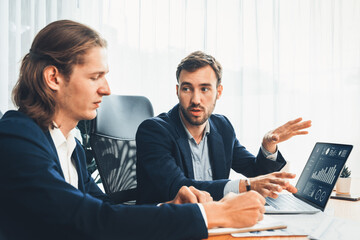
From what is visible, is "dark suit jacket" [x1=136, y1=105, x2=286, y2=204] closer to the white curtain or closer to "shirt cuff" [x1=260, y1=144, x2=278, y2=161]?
"shirt cuff" [x1=260, y1=144, x2=278, y2=161]

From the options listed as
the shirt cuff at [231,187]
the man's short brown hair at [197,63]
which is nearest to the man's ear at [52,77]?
the shirt cuff at [231,187]

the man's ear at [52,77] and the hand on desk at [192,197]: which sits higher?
the man's ear at [52,77]

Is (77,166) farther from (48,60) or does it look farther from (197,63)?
(197,63)

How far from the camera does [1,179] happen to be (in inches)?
29.0

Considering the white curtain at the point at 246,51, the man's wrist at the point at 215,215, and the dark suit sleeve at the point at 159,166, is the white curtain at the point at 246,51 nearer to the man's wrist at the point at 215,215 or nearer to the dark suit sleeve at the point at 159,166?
the dark suit sleeve at the point at 159,166

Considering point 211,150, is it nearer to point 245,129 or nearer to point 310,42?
point 245,129

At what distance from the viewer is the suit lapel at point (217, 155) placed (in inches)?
64.7

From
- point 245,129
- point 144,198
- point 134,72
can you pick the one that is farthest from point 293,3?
point 144,198

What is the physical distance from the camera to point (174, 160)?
149cm

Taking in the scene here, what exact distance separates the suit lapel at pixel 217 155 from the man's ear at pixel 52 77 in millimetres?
905

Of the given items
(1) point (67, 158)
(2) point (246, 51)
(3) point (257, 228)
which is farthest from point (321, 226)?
(2) point (246, 51)

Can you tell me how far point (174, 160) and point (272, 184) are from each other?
1.57 feet

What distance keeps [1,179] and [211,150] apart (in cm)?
110

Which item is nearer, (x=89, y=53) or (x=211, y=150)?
(x=89, y=53)
